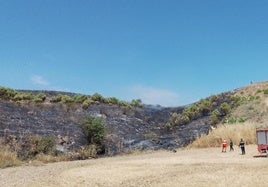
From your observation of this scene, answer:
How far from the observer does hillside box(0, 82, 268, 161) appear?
36.5m

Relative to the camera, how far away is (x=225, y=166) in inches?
890

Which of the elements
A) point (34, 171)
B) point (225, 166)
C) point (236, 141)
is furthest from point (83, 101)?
point (225, 166)

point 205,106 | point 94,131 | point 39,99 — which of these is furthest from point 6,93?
point 205,106

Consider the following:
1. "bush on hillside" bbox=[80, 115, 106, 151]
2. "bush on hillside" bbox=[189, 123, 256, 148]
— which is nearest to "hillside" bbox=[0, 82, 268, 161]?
"bush on hillside" bbox=[80, 115, 106, 151]

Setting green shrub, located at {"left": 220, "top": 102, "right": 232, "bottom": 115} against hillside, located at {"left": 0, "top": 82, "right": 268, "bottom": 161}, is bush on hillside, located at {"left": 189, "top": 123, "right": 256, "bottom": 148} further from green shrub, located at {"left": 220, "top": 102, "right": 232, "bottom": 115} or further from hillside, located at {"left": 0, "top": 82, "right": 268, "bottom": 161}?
green shrub, located at {"left": 220, "top": 102, "right": 232, "bottom": 115}

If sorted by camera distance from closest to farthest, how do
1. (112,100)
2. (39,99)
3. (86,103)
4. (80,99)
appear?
(39,99) < (86,103) < (80,99) < (112,100)

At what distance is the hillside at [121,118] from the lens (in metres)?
36.5

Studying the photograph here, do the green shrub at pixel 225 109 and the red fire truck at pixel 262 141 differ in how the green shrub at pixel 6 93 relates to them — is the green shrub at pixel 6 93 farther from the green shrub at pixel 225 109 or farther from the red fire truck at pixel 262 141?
the red fire truck at pixel 262 141

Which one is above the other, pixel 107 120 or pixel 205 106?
pixel 205 106

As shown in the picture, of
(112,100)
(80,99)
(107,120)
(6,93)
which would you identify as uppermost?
(112,100)

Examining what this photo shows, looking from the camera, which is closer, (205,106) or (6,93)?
(6,93)

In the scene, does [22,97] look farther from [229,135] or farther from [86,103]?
[229,135]

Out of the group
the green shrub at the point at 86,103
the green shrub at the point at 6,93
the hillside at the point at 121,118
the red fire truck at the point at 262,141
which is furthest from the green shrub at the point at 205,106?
the red fire truck at the point at 262,141

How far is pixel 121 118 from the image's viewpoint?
45.8 metres
